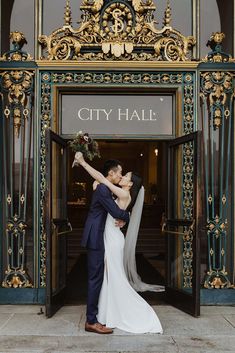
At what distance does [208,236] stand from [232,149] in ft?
4.88

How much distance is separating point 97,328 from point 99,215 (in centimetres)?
146

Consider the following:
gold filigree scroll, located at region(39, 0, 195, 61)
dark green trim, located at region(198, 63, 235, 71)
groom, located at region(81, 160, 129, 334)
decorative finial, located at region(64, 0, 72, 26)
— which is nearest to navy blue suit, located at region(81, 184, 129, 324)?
groom, located at region(81, 160, 129, 334)

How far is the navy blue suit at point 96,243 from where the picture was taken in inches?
241

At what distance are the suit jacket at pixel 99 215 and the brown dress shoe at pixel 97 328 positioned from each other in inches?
39.4

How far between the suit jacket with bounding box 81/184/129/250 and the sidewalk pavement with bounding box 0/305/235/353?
1.17 m

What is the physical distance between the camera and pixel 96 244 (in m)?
6.20

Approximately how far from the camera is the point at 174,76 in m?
7.73

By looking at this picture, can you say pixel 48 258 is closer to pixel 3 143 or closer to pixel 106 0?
pixel 3 143

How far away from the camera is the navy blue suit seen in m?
6.13

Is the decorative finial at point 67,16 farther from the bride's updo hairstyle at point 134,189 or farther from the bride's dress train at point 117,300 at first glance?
the bride's dress train at point 117,300

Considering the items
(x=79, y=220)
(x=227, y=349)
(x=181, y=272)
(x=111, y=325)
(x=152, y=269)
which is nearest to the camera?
(x=227, y=349)

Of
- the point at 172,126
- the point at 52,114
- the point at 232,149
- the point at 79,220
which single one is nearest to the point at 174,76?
the point at 172,126

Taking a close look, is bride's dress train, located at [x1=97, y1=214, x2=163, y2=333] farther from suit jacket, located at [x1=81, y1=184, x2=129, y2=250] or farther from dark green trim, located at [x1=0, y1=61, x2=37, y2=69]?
dark green trim, located at [x1=0, y1=61, x2=37, y2=69]

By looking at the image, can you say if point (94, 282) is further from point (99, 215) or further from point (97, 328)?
point (99, 215)
